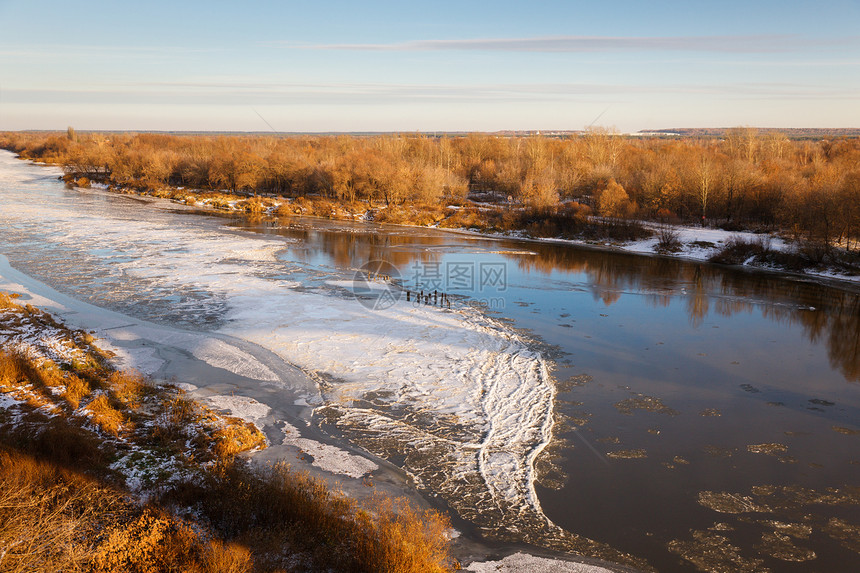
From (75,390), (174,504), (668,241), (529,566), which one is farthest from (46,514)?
(668,241)

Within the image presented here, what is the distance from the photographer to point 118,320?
16.6 metres

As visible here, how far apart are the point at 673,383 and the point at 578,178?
1373 inches

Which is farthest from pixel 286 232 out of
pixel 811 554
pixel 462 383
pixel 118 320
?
pixel 811 554

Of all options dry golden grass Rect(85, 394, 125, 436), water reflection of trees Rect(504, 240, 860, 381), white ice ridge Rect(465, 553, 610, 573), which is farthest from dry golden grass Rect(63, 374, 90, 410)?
→ water reflection of trees Rect(504, 240, 860, 381)

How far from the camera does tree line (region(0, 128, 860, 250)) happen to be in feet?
108

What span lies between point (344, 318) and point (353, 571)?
Result: 11280 mm

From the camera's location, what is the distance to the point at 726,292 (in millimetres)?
23422

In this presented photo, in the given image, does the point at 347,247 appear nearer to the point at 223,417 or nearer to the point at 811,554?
the point at 223,417

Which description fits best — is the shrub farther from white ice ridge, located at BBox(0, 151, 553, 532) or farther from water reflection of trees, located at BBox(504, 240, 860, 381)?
white ice ridge, located at BBox(0, 151, 553, 532)

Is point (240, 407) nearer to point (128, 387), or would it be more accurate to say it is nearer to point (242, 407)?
point (242, 407)

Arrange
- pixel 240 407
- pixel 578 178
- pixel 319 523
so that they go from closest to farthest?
pixel 319 523 < pixel 240 407 < pixel 578 178

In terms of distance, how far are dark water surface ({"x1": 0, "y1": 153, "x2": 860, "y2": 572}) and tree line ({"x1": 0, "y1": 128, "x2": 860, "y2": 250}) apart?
26.3 feet

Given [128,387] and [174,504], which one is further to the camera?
[128,387]

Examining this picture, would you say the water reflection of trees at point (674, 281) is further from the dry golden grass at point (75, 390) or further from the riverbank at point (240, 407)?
the dry golden grass at point (75, 390)
